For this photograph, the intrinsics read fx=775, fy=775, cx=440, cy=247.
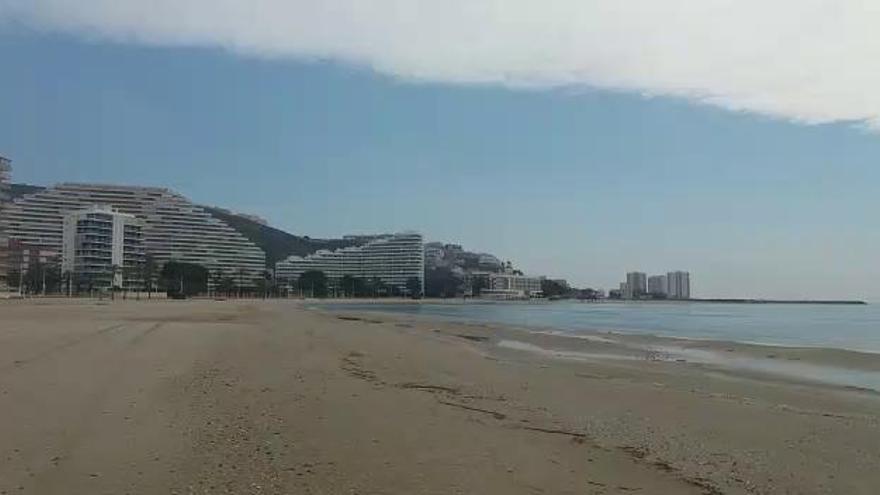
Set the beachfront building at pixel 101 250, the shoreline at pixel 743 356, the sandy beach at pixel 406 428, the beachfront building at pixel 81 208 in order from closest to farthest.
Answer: the sandy beach at pixel 406 428 → the shoreline at pixel 743 356 → the beachfront building at pixel 101 250 → the beachfront building at pixel 81 208

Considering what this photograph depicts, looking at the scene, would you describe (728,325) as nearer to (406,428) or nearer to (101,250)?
(406,428)

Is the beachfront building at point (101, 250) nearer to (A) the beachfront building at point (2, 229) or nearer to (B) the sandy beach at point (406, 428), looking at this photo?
(A) the beachfront building at point (2, 229)

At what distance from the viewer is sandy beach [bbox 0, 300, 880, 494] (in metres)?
6.53

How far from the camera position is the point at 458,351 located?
2356cm

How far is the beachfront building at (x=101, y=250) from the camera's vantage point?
149125mm

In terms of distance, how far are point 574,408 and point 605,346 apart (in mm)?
18398

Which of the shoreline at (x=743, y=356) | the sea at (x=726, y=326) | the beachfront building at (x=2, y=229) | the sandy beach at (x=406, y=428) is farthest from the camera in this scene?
the beachfront building at (x=2, y=229)

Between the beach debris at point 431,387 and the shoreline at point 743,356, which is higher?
the beach debris at point 431,387

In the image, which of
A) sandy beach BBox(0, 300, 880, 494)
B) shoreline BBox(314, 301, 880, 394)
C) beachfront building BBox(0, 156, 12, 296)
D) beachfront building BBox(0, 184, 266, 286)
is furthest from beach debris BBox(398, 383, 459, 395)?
beachfront building BBox(0, 184, 266, 286)

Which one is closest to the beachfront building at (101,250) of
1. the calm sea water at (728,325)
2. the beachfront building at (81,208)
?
the beachfront building at (81,208)

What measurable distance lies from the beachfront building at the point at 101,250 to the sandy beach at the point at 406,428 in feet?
463

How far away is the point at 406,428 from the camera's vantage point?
900 centimetres

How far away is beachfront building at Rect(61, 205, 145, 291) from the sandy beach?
14109 centimetres

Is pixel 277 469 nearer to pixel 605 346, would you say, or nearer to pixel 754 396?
pixel 754 396
